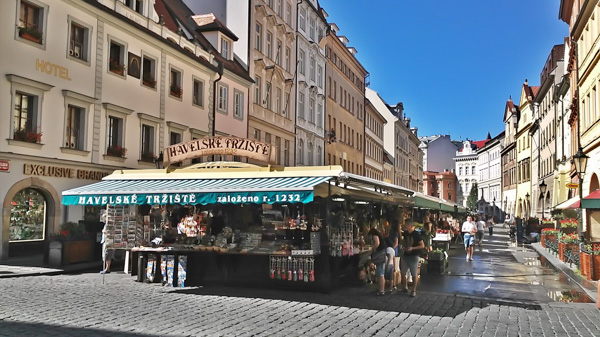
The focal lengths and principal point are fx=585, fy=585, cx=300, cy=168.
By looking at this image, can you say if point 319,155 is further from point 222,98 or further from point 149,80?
point 149,80

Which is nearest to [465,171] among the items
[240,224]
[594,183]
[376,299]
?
[594,183]

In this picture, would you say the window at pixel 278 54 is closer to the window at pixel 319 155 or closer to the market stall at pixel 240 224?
the window at pixel 319 155

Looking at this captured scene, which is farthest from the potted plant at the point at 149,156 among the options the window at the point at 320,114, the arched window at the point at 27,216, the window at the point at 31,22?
the window at the point at 320,114

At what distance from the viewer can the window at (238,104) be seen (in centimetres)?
3344

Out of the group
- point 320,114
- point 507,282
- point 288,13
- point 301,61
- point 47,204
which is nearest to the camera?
point 507,282

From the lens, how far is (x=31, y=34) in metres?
19.6

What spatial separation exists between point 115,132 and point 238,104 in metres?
10.9

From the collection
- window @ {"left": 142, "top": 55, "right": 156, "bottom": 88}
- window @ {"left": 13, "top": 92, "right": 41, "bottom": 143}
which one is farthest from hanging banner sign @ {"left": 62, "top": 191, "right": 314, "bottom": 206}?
window @ {"left": 142, "top": 55, "right": 156, "bottom": 88}

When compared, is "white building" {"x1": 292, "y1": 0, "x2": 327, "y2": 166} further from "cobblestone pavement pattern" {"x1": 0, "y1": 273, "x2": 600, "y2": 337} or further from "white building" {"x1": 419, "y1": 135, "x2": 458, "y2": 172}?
"white building" {"x1": 419, "y1": 135, "x2": 458, "y2": 172}

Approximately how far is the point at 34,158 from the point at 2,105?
6.80 feet

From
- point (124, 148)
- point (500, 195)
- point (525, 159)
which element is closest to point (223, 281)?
point (124, 148)

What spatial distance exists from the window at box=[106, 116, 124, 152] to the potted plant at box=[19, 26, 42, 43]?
4.61 m

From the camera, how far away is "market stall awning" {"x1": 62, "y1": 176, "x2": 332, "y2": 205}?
40.2ft

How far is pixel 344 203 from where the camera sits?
1521 cm
